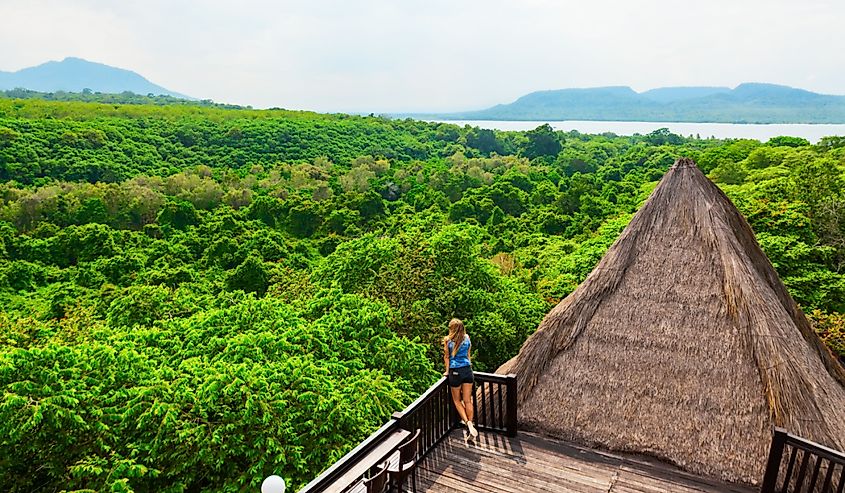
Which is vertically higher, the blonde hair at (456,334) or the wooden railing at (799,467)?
the blonde hair at (456,334)

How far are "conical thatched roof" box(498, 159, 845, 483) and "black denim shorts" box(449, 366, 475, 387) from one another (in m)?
0.75

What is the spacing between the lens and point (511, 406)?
6273 mm

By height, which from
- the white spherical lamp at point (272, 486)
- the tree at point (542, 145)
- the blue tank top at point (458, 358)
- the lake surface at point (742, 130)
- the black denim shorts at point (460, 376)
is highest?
the white spherical lamp at point (272, 486)

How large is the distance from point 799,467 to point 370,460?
13.1 ft

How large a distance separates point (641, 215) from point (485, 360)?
7.26m

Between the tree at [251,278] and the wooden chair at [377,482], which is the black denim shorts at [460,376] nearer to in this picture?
the wooden chair at [377,482]

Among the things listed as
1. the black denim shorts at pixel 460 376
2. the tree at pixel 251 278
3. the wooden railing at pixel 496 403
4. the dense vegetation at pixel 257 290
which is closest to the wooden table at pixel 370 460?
the black denim shorts at pixel 460 376

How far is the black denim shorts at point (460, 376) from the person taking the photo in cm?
616

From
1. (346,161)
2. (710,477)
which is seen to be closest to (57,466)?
(710,477)

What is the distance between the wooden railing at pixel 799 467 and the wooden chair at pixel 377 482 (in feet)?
11.4

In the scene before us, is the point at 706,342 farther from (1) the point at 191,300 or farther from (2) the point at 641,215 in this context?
(1) the point at 191,300

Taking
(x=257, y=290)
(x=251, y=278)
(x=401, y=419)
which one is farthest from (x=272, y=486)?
(x=251, y=278)

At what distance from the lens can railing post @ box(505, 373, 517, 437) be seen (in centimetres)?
621

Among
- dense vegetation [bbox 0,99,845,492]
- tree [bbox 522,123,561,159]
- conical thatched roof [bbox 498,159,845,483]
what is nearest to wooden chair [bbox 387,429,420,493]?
conical thatched roof [bbox 498,159,845,483]
